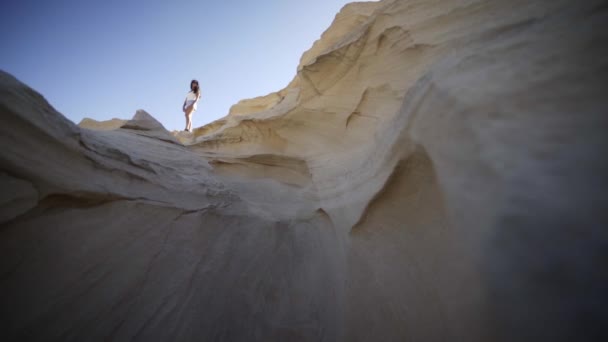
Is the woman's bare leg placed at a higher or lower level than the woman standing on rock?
lower

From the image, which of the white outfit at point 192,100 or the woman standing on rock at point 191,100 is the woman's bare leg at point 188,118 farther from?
the white outfit at point 192,100

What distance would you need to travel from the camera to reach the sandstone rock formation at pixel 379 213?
3.39 feet

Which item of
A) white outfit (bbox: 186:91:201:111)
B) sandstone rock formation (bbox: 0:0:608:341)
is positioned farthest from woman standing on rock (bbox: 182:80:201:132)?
sandstone rock formation (bbox: 0:0:608:341)

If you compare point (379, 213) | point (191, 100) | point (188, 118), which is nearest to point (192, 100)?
point (191, 100)

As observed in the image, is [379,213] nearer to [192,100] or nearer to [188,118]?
[192,100]

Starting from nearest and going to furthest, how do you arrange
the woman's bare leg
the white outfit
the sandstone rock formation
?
the sandstone rock formation < the white outfit < the woman's bare leg

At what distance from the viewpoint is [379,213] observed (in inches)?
96.0

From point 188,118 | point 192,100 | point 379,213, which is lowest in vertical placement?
point 379,213

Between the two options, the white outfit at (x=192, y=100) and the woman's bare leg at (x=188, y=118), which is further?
the woman's bare leg at (x=188, y=118)

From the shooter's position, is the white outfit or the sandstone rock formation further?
the white outfit

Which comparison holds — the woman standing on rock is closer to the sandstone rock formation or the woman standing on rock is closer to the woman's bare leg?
the woman's bare leg

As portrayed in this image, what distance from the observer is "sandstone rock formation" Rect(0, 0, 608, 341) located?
103 cm

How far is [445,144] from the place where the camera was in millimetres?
1530

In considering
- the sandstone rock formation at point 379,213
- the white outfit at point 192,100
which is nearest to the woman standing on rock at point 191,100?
the white outfit at point 192,100
